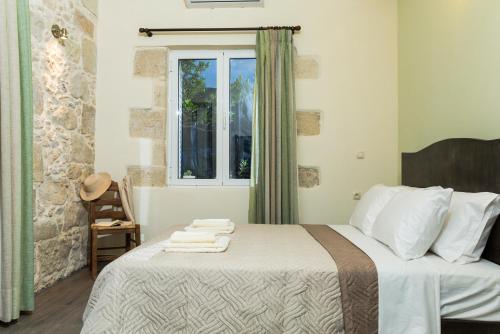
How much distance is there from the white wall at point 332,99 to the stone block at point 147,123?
22.5 inches

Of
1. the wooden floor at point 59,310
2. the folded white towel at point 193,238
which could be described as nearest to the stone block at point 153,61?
the wooden floor at point 59,310

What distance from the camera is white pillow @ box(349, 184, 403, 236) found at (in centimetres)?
241

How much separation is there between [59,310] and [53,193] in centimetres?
98

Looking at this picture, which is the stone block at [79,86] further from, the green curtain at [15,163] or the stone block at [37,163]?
the green curtain at [15,163]

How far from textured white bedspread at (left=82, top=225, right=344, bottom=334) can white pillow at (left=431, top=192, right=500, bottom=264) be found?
62cm

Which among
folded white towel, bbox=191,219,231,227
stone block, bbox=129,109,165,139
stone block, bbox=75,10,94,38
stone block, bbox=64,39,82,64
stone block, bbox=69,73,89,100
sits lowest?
folded white towel, bbox=191,219,231,227

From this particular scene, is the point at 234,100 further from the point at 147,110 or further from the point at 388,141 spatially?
the point at 388,141

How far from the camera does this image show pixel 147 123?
12.2 ft

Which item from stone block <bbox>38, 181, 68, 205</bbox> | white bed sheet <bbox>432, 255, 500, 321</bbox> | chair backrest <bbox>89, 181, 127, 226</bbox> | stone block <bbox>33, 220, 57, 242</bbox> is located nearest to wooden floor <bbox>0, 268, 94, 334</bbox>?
stone block <bbox>33, 220, 57, 242</bbox>

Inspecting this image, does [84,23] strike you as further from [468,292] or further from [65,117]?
[468,292]

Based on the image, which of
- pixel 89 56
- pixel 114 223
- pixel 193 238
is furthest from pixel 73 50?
pixel 193 238

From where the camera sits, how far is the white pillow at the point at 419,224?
1.78 metres

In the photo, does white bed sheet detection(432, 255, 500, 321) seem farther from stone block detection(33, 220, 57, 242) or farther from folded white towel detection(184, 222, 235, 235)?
stone block detection(33, 220, 57, 242)

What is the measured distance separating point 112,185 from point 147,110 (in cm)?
84
